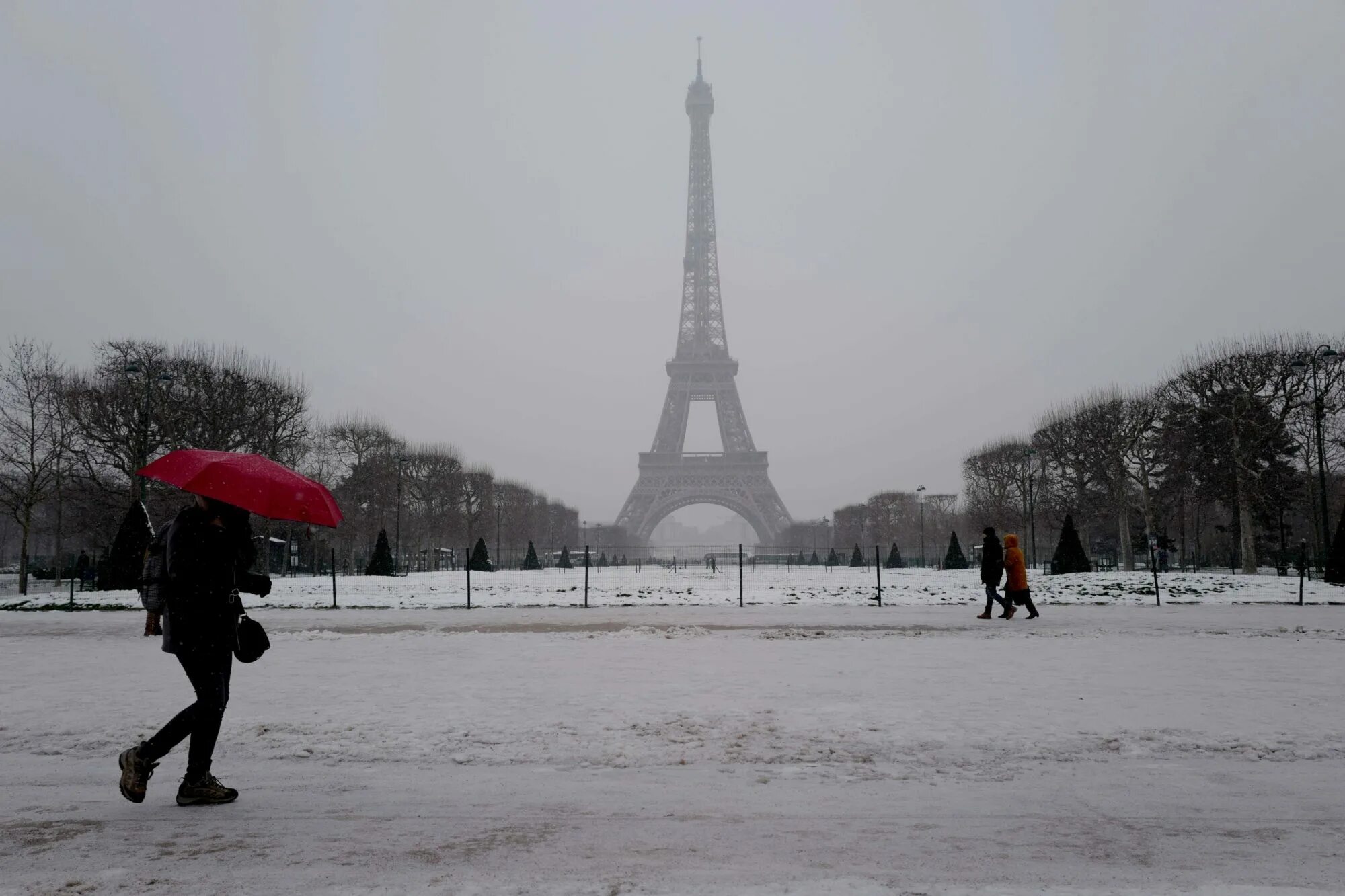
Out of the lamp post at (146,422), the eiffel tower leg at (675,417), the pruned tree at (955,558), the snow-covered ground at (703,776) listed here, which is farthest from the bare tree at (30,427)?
the eiffel tower leg at (675,417)

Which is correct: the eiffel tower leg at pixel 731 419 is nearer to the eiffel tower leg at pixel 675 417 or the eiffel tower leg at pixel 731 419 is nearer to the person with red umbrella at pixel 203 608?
the eiffel tower leg at pixel 675 417

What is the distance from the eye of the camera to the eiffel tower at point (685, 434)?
71375mm

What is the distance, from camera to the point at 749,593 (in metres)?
22.4

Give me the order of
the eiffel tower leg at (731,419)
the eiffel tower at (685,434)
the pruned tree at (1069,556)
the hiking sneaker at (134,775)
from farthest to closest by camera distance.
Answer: the eiffel tower leg at (731,419)
the eiffel tower at (685,434)
the pruned tree at (1069,556)
the hiking sneaker at (134,775)

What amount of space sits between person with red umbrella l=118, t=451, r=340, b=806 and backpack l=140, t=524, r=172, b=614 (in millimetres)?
24

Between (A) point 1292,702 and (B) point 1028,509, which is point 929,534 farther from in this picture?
(A) point 1292,702

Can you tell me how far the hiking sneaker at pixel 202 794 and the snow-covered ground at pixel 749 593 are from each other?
46.5 feet

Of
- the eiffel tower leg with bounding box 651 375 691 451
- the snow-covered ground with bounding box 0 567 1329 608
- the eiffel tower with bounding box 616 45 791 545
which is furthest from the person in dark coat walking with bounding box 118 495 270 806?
the eiffel tower leg with bounding box 651 375 691 451

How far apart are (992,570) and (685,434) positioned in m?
65.2

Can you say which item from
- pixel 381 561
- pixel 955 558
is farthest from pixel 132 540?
pixel 955 558

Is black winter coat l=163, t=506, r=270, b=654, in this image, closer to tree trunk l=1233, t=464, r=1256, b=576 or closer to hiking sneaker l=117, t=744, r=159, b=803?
hiking sneaker l=117, t=744, r=159, b=803

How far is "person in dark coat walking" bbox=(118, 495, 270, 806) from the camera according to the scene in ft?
13.0

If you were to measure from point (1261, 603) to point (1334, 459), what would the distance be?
25.6 metres

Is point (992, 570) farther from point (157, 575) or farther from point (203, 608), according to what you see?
point (157, 575)
